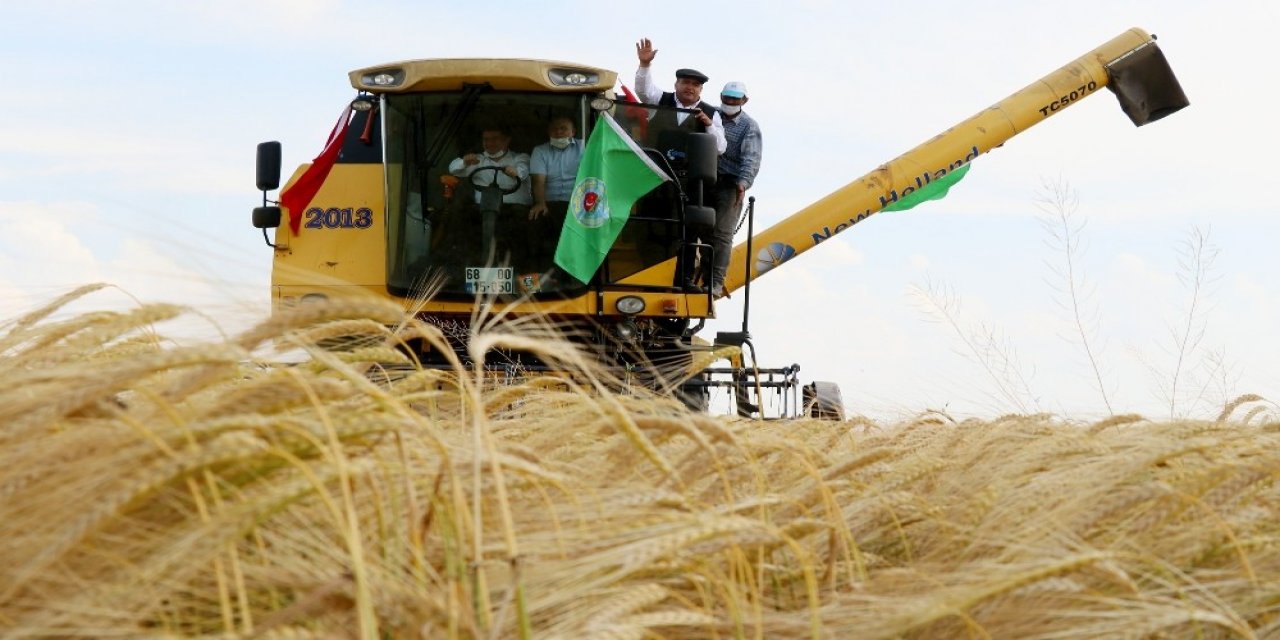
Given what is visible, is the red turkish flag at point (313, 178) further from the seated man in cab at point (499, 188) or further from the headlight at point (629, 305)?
the headlight at point (629, 305)

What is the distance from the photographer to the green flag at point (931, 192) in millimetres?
12117

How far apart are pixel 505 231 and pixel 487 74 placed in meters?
0.97

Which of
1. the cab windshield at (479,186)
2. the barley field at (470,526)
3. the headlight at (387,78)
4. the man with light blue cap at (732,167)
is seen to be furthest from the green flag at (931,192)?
the barley field at (470,526)

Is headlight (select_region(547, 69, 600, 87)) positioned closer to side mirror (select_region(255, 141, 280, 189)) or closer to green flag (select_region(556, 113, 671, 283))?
green flag (select_region(556, 113, 671, 283))

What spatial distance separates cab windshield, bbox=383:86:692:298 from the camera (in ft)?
29.8

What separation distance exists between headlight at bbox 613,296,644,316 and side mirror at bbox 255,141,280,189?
240 centimetres

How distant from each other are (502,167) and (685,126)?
143cm

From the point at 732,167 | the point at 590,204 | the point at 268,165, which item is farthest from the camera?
the point at 732,167

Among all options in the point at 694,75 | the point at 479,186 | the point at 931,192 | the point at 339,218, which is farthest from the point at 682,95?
the point at 931,192

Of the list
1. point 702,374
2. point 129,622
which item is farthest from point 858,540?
point 702,374

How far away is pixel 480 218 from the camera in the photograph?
907 cm

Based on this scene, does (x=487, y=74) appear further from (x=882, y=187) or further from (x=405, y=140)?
(x=882, y=187)

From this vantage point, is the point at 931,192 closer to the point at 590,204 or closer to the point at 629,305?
the point at 629,305

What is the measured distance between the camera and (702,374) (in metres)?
9.74
